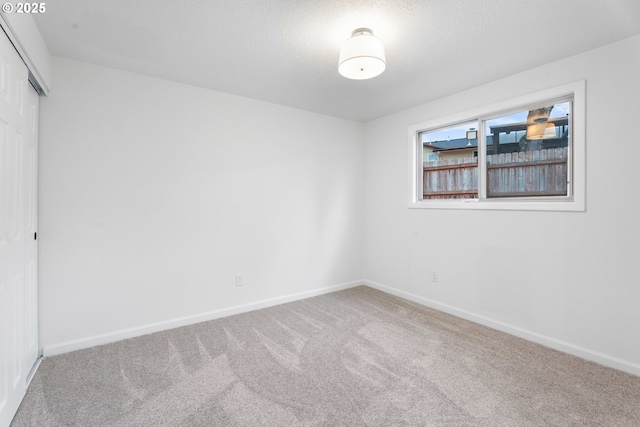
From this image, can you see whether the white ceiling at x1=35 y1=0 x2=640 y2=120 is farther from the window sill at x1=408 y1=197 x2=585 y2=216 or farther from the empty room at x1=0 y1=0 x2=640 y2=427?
the window sill at x1=408 y1=197 x2=585 y2=216

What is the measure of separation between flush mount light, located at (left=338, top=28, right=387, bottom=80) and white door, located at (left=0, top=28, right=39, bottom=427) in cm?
190

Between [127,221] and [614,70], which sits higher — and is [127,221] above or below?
below

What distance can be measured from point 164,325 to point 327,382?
1737 millimetres

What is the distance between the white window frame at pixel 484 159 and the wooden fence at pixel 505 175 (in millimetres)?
73

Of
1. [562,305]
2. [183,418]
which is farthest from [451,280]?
[183,418]

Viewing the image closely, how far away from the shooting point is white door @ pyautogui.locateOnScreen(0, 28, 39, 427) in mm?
1595

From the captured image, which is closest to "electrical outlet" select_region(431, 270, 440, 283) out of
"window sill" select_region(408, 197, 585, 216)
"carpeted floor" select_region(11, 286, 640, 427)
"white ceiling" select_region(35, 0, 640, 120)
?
"carpeted floor" select_region(11, 286, 640, 427)

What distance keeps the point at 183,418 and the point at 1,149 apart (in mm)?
1763

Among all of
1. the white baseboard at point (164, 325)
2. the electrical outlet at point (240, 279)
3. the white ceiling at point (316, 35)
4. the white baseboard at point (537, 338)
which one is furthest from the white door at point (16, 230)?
the white baseboard at point (537, 338)

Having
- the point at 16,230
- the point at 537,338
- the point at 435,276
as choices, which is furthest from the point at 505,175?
the point at 16,230

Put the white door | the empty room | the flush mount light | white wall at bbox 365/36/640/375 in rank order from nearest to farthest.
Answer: the white door → the empty room → the flush mount light → white wall at bbox 365/36/640/375

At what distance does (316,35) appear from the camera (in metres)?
2.10

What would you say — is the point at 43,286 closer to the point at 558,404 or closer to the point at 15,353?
the point at 15,353

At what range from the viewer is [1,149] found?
1584 millimetres
